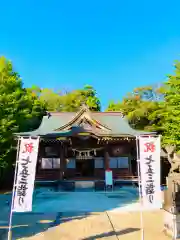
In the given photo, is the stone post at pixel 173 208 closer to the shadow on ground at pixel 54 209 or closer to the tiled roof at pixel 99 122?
the shadow on ground at pixel 54 209

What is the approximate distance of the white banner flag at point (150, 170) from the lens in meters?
7.65

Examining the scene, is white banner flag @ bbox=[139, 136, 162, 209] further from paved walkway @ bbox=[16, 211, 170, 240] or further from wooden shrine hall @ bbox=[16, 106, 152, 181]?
wooden shrine hall @ bbox=[16, 106, 152, 181]

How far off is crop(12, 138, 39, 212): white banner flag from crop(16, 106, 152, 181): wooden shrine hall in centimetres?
1111

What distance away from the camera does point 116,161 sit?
21000mm

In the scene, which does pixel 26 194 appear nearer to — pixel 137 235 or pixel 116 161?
pixel 137 235

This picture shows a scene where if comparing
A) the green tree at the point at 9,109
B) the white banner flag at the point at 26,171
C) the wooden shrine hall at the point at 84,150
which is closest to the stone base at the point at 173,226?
the white banner flag at the point at 26,171

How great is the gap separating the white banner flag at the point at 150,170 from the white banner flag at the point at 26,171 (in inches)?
147

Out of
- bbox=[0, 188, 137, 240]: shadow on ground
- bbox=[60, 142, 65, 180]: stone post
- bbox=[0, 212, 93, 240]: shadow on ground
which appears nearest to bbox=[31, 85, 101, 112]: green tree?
bbox=[60, 142, 65, 180]: stone post

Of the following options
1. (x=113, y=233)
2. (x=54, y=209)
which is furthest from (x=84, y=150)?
(x=113, y=233)

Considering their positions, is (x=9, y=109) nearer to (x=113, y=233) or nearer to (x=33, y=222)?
Result: (x=33, y=222)

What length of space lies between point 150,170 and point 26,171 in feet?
14.0

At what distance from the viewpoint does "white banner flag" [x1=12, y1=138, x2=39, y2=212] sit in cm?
764

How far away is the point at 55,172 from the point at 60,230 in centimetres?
1208

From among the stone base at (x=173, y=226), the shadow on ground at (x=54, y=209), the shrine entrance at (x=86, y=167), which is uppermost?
the shrine entrance at (x=86, y=167)
